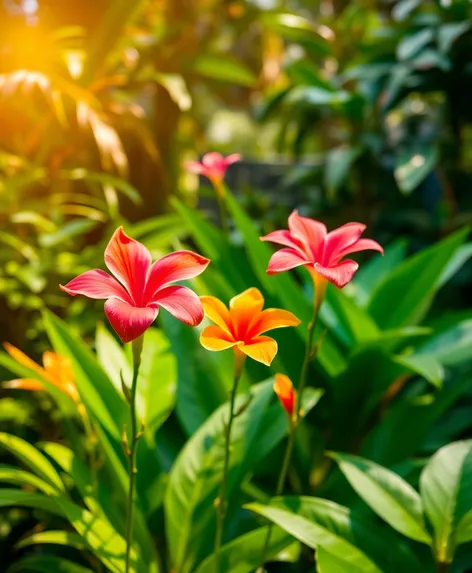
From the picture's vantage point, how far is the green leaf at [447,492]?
2.29ft

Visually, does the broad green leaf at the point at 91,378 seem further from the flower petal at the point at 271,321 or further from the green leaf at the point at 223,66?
the green leaf at the point at 223,66

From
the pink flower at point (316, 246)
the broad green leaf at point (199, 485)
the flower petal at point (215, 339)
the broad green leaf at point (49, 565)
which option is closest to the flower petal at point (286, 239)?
the pink flower at point (316, 246)

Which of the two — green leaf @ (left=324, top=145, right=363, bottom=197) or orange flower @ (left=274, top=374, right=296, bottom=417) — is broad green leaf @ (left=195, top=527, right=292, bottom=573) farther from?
green leaf @ (left=324, top=145, right=363, bottom=197)

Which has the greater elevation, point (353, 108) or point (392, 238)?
point (353, 108)

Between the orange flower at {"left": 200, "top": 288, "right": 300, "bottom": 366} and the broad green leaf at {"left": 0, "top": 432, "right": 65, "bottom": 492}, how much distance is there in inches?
13.6

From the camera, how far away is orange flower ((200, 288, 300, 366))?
0.49 m

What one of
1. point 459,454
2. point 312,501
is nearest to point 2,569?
point 312,501

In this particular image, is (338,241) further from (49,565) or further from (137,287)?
(49,565)

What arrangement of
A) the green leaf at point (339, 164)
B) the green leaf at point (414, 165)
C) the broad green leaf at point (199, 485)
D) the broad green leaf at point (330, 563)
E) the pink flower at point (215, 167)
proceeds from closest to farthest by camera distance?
the broad green leaf at point (330, 563), the broad green leaf at point (199, 485), the pink flower at point (215, 167), the green leaf at point (414, 165), the green leaf at point (339, 164)

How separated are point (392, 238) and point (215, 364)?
121 cm

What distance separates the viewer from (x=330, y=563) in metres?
0.63

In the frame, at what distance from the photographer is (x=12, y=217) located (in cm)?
119

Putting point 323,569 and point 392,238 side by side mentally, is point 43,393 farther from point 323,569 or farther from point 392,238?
point 392,238

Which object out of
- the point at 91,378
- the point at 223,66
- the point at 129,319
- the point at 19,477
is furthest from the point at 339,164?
the point at 129,319
